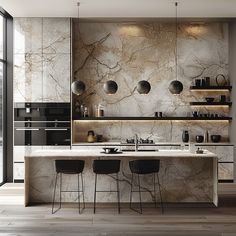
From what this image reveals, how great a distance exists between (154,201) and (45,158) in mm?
1804

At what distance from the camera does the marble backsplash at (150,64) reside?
8016mm

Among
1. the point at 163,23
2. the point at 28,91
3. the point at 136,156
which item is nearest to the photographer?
the point at 136,156

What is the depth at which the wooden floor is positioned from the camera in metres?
4.48

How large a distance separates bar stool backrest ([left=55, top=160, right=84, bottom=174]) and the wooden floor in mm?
576

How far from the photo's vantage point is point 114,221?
4914 millimetres

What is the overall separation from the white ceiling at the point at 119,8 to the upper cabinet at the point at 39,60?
29 centimetres

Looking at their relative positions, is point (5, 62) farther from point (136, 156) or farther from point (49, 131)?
point (136, 156)

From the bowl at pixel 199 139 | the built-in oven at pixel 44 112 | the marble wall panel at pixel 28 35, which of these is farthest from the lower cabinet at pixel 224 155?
the marble wall panel at pixel 28 35

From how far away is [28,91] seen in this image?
742cm

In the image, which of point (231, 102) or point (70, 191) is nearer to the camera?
point (70, 191)

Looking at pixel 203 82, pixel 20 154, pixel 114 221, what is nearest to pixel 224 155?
pixel 203 82

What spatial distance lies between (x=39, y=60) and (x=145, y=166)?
3.36 metres

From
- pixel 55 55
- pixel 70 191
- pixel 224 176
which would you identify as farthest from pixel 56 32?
pixel 224 176

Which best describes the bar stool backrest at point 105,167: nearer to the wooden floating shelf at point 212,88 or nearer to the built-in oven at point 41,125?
the built-in oven at point 41,125
